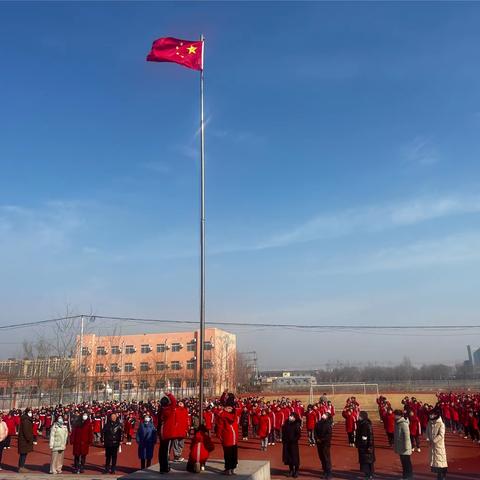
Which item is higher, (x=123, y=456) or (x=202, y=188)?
(x=202, y=188)

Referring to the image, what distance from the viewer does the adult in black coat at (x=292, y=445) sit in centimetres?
1302

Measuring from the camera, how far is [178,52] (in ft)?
45.5

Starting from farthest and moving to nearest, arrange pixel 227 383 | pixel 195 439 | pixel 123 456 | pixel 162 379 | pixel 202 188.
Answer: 1. pixel 227 383
2. pixel 162 379
3. pixel 123 456
4. pixel 202 188
5. pixel 195 439

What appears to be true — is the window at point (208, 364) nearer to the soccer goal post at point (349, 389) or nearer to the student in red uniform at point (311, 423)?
the soccer goal post at point (349, 389)

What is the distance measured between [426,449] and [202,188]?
1293 centimetres

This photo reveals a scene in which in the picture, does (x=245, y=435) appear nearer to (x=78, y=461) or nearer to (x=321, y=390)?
(x=78, y=461)

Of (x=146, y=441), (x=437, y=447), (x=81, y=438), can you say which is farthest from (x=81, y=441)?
(x=437, y=447)

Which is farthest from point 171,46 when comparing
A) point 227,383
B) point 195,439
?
point 227,383

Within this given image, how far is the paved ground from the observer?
13031mm

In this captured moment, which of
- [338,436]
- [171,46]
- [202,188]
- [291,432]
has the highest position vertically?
[171,46]

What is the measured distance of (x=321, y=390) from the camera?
189 ft

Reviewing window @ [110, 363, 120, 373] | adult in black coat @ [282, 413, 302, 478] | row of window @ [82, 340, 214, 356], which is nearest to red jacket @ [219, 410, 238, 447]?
adult in black coat @ [282, 413, 302, 478]

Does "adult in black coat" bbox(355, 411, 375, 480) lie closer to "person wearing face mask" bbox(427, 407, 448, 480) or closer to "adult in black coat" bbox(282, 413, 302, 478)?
"person wearing face mask" bbox(427, 407, 448, 480)

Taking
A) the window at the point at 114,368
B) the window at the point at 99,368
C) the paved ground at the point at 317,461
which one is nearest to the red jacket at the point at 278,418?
the paved ground at the point at 317,461
